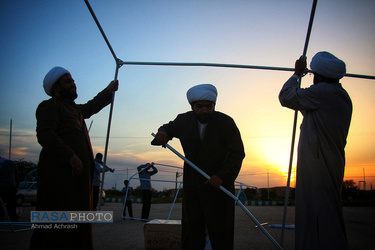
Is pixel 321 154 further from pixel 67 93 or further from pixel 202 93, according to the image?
pixel 67 93

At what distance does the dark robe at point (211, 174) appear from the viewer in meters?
2.53

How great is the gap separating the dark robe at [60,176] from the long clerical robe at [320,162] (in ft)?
6.00

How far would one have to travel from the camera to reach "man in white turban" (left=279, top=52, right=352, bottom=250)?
2.25 meters

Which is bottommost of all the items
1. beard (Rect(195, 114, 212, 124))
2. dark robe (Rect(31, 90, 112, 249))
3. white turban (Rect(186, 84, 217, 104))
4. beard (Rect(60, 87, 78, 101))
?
dark robe (Rect(31, 90, 112, 249))

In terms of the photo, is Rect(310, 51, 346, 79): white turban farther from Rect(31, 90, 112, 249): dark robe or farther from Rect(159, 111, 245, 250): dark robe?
Rect(31, 90, 112, 249): dark robe

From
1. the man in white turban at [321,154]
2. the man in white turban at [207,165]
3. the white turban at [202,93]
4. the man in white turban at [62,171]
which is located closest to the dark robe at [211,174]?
the man in white turban at [207,165]

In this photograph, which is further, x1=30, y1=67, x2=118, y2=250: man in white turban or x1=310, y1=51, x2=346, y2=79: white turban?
x1=310, y1=51, x2=346, y2=79: white turban

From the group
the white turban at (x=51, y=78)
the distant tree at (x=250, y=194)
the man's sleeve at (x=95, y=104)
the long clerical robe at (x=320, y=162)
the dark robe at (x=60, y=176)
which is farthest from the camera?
the distant tree at (x=250, y=194)

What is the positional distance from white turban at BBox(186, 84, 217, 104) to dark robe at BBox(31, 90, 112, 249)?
1.12 metres

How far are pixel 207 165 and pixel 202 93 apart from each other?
2.26ft

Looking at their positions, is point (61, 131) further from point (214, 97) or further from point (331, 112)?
point (331, 112)

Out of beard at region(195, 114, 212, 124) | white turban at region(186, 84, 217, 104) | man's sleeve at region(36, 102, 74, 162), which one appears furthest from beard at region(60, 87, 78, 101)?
beard at region(195, 114, 212, 124)

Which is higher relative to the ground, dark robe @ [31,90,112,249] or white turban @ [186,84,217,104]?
white turban @ [186,84,217,104]

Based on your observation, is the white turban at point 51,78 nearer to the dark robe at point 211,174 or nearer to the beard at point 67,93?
the beard at point 67,93
